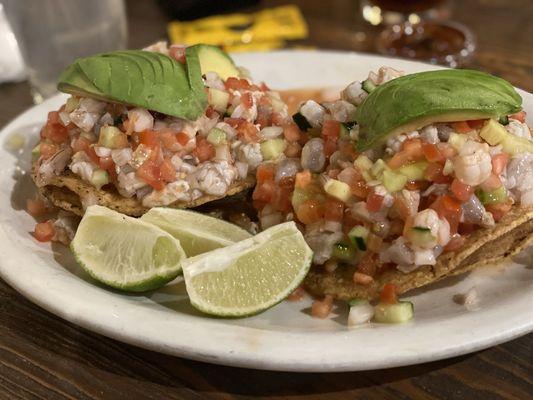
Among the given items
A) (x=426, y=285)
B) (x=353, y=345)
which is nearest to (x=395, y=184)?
(x=426, y=285)

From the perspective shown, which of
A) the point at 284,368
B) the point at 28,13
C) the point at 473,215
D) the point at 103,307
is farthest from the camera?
the point at 28,13

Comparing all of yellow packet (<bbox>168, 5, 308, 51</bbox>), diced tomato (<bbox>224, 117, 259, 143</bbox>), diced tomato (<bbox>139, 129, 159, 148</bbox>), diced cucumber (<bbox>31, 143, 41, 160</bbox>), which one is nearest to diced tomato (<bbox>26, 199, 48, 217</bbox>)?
diced cucumber (<bbox>31, 143, 41, 160</bbox>)

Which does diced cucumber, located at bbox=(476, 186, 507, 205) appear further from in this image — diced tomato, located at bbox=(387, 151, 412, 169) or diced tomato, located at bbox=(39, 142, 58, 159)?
diced tomato, located at bbox=(39, 142, 58, 159)

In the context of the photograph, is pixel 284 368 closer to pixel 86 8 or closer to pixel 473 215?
pixel 473 215

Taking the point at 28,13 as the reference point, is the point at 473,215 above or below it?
below

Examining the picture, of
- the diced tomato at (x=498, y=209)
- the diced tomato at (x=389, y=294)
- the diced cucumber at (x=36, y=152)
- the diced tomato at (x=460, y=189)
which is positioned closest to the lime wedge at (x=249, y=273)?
the diced tomato at (x=389, y=294)

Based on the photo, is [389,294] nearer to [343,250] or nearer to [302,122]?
[343,250]
